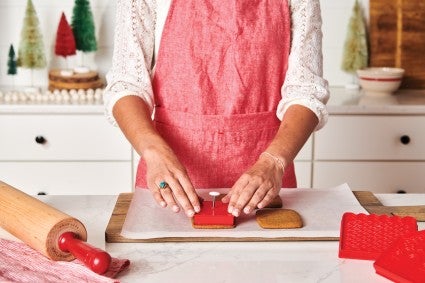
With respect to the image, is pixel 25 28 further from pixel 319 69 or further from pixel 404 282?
pixel 404 282

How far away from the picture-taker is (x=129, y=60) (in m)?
1.50

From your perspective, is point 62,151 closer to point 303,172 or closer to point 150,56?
point 303,172

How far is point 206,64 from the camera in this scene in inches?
61.6

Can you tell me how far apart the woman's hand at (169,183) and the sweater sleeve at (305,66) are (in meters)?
0.36

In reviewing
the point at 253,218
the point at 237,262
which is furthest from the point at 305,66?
the point at 237,262

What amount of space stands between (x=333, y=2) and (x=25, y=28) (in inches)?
49.4

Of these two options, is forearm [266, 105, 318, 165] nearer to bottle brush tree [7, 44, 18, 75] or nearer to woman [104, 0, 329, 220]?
woman [104, 0, 329, 220]

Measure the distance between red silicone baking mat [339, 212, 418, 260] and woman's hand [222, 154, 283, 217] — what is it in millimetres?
149

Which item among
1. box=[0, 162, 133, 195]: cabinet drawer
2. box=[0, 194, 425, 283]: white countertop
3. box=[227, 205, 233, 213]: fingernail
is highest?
box=[227, 205, 233, 213]: fingernail

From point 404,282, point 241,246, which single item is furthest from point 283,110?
point 404,282

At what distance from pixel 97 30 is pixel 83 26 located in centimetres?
10

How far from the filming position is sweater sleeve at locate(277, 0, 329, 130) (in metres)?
1.49

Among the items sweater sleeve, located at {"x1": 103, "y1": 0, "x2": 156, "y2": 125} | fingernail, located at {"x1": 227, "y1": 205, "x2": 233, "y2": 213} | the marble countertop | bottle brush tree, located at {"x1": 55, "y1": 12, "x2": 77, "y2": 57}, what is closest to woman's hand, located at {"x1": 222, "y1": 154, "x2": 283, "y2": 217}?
fingernail, located at {"x1": 227, "y1": 205, "x2": 233, "y2": 213}

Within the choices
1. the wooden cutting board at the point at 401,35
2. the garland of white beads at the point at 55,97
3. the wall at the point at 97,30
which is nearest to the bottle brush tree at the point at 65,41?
the wall at the point at 97,30
